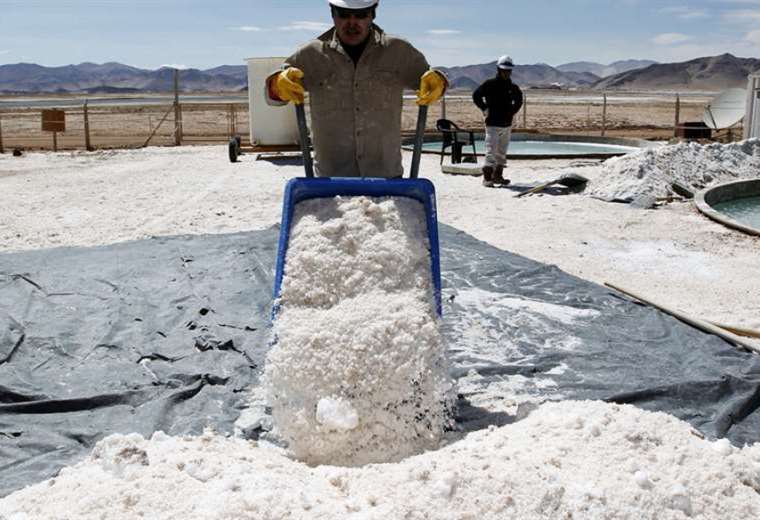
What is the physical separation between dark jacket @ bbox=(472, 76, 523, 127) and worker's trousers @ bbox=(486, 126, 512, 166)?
10 centimetres

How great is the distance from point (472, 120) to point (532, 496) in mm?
25825

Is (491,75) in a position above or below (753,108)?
above

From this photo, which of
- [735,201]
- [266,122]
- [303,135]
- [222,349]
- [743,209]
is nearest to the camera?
[303,135]

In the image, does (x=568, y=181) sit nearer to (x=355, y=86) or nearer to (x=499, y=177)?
(x=499, y=177)

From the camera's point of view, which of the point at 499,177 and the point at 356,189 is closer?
the point at 356,189

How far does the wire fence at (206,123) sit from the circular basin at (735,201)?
7.95 meters

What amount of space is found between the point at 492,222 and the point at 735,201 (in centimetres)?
361

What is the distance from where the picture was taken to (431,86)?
11.5 ft

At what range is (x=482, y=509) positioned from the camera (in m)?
2.21

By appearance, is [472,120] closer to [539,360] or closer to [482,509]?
[539,360]

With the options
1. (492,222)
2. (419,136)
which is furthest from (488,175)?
(419,136)

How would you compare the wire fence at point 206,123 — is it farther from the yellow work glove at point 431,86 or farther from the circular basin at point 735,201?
the yellow work glove at point 431,86

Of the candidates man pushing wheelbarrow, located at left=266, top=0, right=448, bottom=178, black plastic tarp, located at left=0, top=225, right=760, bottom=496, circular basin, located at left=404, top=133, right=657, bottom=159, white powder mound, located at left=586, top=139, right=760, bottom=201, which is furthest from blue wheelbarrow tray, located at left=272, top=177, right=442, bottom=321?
circular basin, located at left=404, top=133, right=657, bottom=159

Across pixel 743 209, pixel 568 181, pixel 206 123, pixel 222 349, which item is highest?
pixel 206 123
